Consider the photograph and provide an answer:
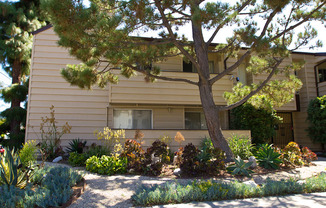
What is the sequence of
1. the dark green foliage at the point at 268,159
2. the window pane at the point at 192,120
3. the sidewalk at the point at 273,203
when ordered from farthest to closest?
the window pane at the point at 192,120
the dark green foliage at the point at 268,159
the sidewalk at the point at 273,203

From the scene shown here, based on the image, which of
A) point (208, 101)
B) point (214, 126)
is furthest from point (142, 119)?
point (214, 126)

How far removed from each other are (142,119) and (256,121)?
5497mm

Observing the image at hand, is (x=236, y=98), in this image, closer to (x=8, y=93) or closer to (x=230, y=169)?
(x=230, y=169)

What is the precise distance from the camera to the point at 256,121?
1170 cm

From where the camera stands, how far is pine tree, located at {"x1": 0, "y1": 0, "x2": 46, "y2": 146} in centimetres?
1255

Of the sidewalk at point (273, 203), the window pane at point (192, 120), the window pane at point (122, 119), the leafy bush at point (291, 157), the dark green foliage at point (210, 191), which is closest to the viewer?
the sidewalk at point (273, 203)

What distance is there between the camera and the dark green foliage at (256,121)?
11.7 m

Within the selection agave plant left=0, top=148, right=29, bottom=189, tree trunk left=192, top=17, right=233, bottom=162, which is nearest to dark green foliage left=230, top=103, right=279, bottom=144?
tree trunk left=192, top=17, right=233, bottom=162

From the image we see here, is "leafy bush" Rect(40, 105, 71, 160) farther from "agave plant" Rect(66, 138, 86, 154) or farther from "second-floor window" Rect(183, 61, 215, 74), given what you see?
"second-floor window" Rect(183, 61, 215, 74)

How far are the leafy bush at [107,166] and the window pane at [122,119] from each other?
14.4ft

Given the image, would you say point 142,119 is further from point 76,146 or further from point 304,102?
point 304,102

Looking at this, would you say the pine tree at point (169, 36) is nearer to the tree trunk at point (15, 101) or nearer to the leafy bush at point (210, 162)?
the leafy bush at point (210, 162)

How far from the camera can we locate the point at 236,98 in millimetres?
9742

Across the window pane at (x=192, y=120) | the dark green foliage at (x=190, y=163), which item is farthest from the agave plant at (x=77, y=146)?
the window pane at (x=192, y=120)
